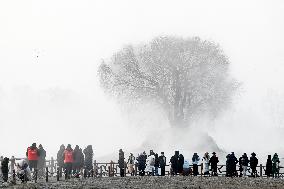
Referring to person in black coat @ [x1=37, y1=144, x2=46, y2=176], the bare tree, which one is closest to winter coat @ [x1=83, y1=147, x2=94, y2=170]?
person in black coat @ [x1=37, y1=144, x2=46, y2=176]

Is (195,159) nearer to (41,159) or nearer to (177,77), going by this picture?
(41,159)

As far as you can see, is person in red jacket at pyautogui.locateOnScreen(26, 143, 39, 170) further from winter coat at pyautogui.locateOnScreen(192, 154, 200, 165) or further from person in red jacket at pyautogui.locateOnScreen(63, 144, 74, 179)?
winter coat at pyautogui.locateOnScreen(192, 154, 200, 165)

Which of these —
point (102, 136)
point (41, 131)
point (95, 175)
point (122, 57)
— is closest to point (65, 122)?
point (41, 131)

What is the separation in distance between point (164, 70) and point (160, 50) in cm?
252

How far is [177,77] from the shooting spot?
61.6m

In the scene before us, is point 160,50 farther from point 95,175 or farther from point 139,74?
point 95,175

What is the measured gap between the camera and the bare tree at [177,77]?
203ft

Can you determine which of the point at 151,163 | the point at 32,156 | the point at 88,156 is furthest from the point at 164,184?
the point at 32,156

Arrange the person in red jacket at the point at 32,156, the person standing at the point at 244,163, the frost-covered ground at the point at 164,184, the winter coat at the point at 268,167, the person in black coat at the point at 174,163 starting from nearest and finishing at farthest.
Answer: the frost-covered ground at the point at 164,184, the person in red jacket at the point at 32,156, the person standing at the point at 244,163, the person in black coat at the point at 174,163, the winter coat at the point at 268,167

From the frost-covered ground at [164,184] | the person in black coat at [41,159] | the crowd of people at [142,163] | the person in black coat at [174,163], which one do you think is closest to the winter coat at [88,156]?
the crowd of people at [142,163]

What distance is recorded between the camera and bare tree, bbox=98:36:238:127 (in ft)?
203

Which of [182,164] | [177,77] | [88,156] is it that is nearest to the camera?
[88,156]

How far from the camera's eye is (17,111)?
527ft

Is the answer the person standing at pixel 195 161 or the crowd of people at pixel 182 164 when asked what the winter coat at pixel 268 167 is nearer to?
the crowd of people at pixel 182 164
